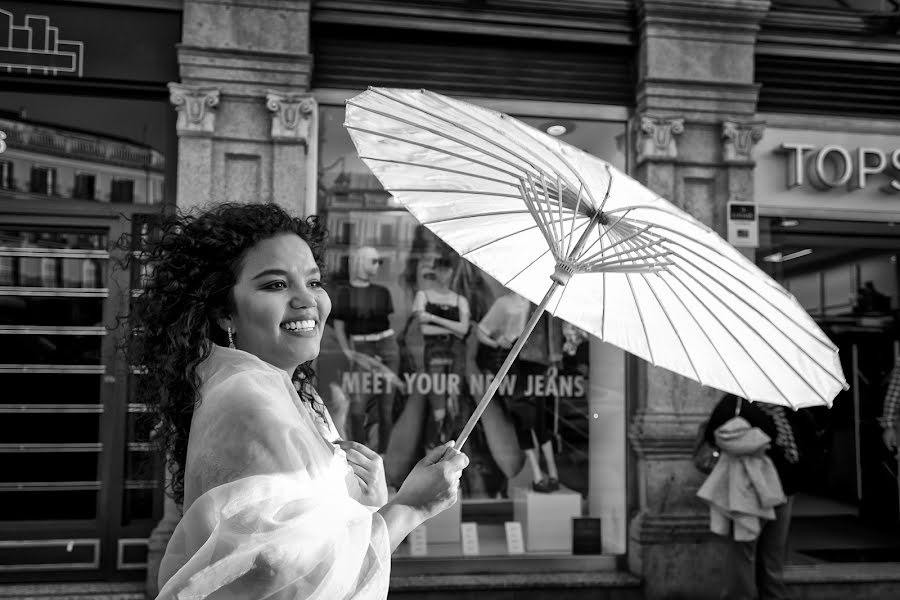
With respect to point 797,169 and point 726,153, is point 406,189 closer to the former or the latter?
point 726,153

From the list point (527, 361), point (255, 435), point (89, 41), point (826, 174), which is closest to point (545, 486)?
point (527, 361)

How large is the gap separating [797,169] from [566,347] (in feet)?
7.72

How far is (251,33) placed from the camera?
565cm

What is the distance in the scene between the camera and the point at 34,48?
5.51 metres

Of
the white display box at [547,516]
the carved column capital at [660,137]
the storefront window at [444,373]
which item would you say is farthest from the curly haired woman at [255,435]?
the carved column capital at [660,137]

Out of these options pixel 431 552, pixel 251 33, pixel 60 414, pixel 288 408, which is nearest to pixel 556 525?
pixel 431 552

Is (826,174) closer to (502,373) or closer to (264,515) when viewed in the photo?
(502,373)

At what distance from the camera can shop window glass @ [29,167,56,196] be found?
559 centimetres

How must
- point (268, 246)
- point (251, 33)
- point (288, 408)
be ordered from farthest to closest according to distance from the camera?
point (251, 33) < point (268, 246) < point (288, 408)

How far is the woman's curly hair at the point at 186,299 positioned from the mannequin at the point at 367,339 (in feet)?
12.5

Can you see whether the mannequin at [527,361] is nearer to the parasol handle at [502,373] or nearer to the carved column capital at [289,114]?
the carved column capital at [289,114]

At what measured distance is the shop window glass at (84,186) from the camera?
566 cm

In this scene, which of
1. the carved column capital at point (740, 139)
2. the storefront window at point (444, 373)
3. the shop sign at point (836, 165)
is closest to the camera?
the storefront window at point (444, 373)

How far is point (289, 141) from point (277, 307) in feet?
13.2
